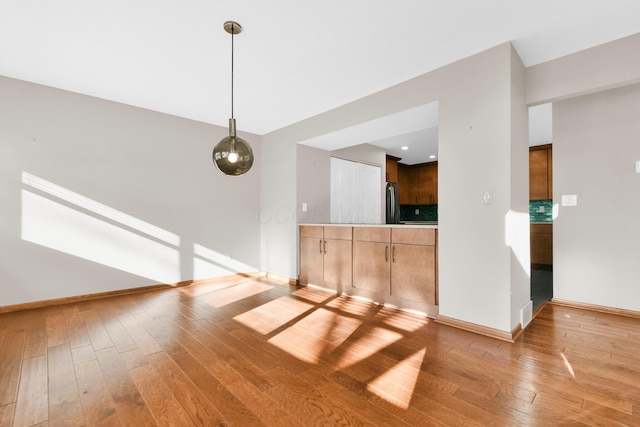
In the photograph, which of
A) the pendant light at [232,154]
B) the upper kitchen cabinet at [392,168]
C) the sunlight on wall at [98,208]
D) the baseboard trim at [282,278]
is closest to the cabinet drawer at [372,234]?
the baseboard trim at [282,278]

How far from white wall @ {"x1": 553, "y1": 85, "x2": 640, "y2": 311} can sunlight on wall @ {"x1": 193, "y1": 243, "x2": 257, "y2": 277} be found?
4.48 metres

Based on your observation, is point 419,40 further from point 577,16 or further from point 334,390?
point 334,390

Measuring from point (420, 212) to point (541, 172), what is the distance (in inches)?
113

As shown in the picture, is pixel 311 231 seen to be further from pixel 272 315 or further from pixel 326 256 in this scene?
pixel 272 315

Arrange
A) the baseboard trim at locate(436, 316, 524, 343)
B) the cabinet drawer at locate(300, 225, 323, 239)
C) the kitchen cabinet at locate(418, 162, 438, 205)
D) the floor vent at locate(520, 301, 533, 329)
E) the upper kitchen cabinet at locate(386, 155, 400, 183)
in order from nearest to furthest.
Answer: the baseboard trim at locate(436, 316, 524, 343)
the floor vent at locate(520, 301, 533, 329)
the cabinet drawer at locate(300, 225, 323, 239)
the upper kitchen cabinet at locate(386, 155, 400, 183)
the kitchen cabinet at locate(418, 162, 438, 205)

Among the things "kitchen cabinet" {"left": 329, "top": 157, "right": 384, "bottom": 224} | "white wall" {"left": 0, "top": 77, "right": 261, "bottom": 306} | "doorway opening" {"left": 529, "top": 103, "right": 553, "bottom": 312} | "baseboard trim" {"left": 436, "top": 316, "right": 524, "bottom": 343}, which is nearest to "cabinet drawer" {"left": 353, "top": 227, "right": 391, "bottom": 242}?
"baseboard trim" {"left": 436, "top": 316, "right": 524, "bottom": 343}

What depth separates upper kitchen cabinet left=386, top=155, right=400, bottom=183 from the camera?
6995mm

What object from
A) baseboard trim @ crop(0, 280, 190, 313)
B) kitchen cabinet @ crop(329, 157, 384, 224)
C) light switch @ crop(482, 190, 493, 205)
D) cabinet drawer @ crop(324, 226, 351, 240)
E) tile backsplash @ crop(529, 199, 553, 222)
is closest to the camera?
light switch @ crop(482, 190, 493, 205)

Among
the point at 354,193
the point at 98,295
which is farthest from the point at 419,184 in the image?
the point at 98,295

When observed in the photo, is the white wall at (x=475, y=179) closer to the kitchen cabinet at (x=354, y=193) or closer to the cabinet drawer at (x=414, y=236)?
the cabinet drawer at (x=414, y=236)

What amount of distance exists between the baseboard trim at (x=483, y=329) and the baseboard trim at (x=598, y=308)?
1.23m

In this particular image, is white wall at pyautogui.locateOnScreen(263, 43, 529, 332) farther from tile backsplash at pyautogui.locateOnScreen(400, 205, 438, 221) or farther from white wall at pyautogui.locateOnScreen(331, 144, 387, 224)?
tile backsplash at pyautogui.locateOnScreen(400, 205, 438, 221)

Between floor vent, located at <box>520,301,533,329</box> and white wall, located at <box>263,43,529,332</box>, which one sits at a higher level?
white wall, located at <box>263,43,529,332</box>

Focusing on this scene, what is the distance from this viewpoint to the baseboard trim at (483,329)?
244 cm
